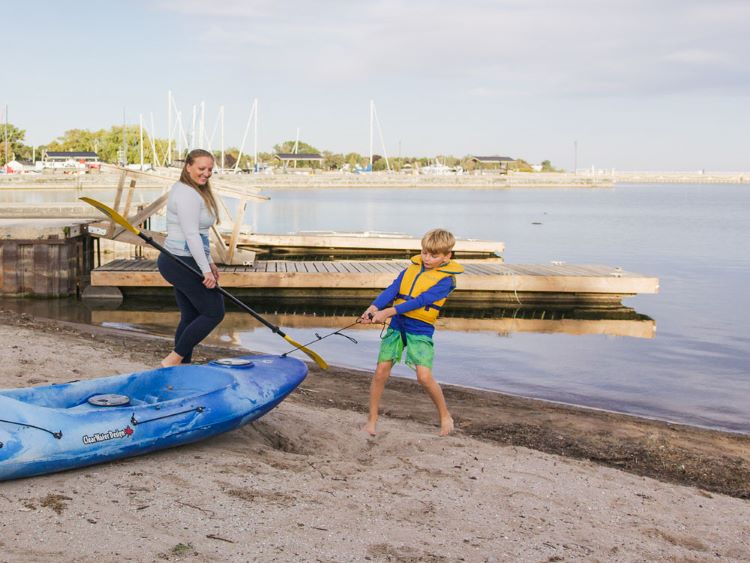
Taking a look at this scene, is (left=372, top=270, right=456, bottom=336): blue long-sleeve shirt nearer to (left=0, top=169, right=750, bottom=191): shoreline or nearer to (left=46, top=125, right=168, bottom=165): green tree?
(left=0, top=169, right=750, bottom=191): shoreline

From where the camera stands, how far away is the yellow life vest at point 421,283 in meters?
5.88

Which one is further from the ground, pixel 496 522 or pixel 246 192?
pixel 246 192

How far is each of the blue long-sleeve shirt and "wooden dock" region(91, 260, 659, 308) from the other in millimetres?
9575

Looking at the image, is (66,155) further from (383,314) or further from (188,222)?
(383,314)

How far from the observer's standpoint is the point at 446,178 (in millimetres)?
128125

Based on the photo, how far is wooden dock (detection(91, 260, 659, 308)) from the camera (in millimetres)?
15273

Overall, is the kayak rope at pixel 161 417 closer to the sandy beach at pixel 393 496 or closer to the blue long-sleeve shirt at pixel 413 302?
the sandy beach at pixel 393 496

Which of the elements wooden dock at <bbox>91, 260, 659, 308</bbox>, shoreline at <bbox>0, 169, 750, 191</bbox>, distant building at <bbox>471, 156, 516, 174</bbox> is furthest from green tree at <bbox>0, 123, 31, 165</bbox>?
wooden dock at <bbox>91, 260, 659, 308</bbox>

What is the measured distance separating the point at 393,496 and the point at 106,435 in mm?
1717

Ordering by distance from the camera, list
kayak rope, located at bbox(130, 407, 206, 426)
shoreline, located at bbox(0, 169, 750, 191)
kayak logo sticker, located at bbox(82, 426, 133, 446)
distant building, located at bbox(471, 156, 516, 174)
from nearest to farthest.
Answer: kayak logo sticker, located at bbox(82, 426, 133, 446), kayak rope, located at bbox(130, 407, 206, 426), shoreline, located at bbox(0, 169, 750, 191), distant building, located at bbox(471, 156, 516, 174)

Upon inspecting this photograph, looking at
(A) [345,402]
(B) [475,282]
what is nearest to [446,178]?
(B) [475,282]

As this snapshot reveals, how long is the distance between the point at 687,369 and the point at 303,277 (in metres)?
7.25

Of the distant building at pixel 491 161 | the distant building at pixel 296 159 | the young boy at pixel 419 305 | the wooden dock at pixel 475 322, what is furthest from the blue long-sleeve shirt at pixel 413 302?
the distant building at pixel 491 161

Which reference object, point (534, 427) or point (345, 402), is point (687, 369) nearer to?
point (534, 427)
